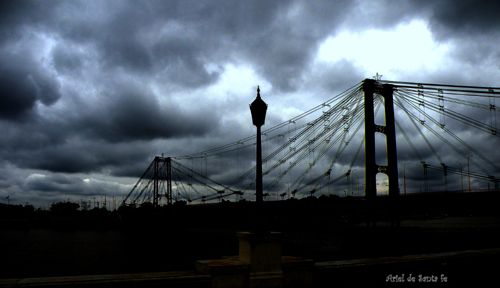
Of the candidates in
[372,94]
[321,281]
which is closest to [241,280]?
[321,281]

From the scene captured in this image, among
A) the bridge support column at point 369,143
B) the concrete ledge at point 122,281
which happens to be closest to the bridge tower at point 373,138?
the bridge support column at point 369,143

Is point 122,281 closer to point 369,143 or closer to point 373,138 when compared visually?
point 369,143

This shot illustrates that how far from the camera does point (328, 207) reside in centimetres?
5881

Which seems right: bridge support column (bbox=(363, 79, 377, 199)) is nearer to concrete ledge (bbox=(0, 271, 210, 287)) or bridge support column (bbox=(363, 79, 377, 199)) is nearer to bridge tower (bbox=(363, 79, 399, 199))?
bridge tower (bbox=(363, 79, 399, 199))

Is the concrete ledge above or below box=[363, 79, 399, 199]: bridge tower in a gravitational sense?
below

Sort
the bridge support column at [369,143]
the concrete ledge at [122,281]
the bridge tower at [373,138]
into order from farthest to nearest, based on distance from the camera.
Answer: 1. the bridge tower at [373,138]
2. the bridge support column at [369,143]
3. the concrete ledge at [122,281]

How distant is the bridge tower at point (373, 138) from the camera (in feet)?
128

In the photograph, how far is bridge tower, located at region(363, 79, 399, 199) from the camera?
3897 centimetres

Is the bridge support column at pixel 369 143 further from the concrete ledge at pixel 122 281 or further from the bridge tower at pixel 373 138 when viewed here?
the concrete ledge at pixel 122 281

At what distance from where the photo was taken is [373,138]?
4059 centimetres

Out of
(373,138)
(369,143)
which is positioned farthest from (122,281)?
(373,138)

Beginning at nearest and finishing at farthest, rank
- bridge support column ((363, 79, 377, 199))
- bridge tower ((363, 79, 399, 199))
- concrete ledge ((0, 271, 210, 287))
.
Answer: concrete ledge ((0, 271, 210, 287))
bridge support column ((363, 79, 377, 199))
bridge tower ((363, 79, 399, 199))

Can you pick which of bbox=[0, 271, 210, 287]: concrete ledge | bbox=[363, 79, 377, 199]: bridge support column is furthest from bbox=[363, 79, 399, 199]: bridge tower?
bbox=[0, 271, 210, 287]: concrete ledge

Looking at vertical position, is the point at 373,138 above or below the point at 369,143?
above
